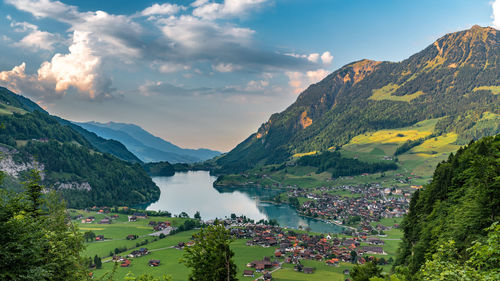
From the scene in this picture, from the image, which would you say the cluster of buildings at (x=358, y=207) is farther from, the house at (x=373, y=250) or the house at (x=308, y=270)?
the house at (x=308, y=270)

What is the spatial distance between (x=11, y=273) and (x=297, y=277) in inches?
2717

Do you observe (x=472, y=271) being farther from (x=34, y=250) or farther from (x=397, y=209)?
(x=397, y=209)

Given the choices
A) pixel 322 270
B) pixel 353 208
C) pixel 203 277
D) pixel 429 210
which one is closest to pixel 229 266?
pixel 203 277

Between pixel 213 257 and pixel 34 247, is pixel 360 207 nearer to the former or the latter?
pixel 213 257

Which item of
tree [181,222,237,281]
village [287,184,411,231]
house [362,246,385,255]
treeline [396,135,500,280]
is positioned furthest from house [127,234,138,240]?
tree [181,222,237,281]

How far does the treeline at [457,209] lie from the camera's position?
71.3 feet

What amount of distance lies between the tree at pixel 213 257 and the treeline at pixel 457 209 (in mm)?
12751

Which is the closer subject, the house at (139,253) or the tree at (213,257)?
the tree at (213,257)

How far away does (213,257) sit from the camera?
2133 centimetres

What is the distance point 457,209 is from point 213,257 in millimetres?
23548

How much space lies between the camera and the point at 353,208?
545 ft

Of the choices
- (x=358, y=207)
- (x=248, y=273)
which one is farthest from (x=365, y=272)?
(x=358, y=207)

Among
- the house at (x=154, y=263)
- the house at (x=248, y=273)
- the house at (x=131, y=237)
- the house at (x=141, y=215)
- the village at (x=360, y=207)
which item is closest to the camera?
the house at (x=248, y=273)

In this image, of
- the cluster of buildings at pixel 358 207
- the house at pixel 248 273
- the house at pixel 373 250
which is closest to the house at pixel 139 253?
the house at pixel 248 273
